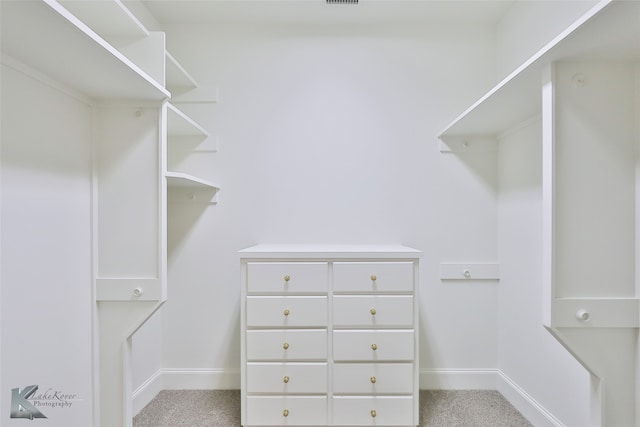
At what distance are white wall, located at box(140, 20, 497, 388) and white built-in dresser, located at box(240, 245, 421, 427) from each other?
0.50 meters

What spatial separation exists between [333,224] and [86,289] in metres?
1.33

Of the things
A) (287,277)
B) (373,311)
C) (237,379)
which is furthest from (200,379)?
(373,311)

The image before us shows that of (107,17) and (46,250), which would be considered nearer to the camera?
(46,250)

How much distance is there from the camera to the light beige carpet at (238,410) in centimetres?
171

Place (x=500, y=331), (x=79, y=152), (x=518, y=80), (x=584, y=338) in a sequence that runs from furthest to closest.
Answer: (x=500, y=331)
(x=79, y=152)
(x=518, y=80)
(x=584, y=338)

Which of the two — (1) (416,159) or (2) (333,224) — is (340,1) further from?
(2) (333,224)

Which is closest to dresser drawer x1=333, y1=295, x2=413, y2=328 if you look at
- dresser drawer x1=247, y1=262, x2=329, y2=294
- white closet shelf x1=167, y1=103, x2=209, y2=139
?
dresser drawer x1=247, y1=262, x2=329, y2=294

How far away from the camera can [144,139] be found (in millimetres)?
1424

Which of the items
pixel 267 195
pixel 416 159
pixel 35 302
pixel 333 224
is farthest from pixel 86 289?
pixel 416 159

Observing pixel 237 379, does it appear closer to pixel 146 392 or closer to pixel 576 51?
pixel 146 392

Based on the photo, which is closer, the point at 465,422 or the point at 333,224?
the point at 465,422

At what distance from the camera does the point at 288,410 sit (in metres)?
1.58

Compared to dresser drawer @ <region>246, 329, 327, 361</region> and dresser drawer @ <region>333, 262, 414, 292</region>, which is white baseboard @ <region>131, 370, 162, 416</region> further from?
dresser drawer @ <region>333, 262, 414, 292</region>

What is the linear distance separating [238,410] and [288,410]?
1.39 ft
